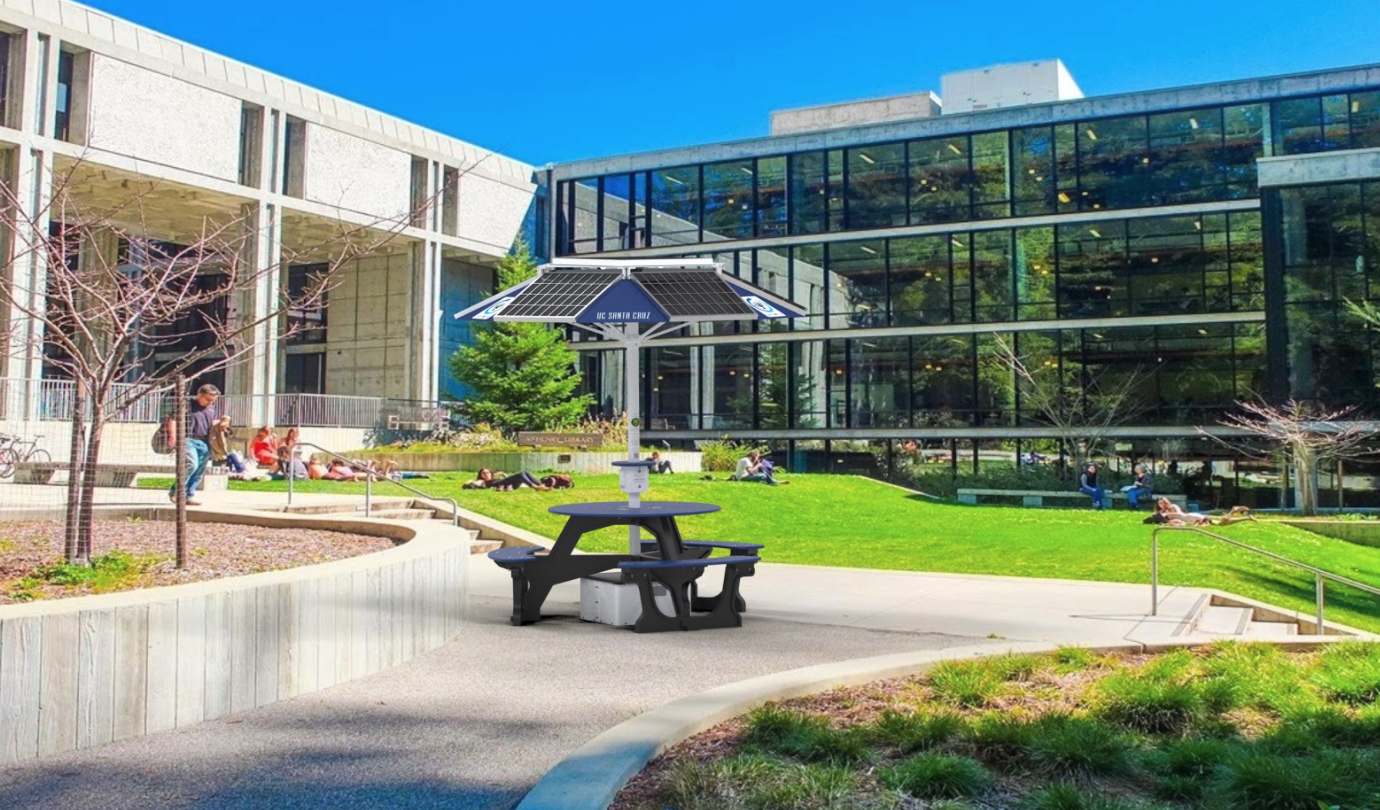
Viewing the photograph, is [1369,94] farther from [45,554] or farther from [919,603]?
[45,554]

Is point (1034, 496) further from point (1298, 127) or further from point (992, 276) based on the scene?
point (1298, 127)

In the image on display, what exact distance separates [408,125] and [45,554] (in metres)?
36.3

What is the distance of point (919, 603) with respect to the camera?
10.1m

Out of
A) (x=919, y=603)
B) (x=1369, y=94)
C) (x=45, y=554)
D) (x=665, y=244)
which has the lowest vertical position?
(x=919, y=603)

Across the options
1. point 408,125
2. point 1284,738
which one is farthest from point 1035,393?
point 1284,738

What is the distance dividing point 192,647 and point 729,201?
36.9 metres

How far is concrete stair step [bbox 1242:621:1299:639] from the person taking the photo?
376 inches

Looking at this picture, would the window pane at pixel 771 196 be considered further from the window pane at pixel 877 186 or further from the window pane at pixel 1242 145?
the window pane at pixel 1242 145

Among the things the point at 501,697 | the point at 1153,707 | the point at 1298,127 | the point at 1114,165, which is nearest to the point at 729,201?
the point at 1114,165

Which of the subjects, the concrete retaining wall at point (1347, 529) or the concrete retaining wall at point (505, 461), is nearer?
the concrete retaining wall at point (1347, 529)

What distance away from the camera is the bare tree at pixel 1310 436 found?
2650 centimetres

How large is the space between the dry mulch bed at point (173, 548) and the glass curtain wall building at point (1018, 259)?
1062 inches

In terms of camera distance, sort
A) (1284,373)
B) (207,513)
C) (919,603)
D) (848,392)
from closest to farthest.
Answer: (919,603), (207,513), (1284,373), (848,392)

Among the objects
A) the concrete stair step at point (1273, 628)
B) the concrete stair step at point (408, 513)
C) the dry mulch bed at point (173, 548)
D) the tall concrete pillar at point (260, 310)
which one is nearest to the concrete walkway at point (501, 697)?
the concrete stair step at point (1273, 628)
